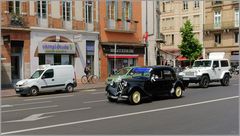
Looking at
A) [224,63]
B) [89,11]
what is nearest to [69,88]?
[224,63]

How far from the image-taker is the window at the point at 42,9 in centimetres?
3356

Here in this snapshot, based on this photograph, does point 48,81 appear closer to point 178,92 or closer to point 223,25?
point 178,92

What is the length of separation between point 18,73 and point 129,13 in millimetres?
14380

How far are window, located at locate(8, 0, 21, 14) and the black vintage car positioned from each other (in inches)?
613

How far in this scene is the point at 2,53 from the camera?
99.5 ft

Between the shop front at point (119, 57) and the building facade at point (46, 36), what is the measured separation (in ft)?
4.07

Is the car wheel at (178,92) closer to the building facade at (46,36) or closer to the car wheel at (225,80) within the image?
the car wheel at (225,80)

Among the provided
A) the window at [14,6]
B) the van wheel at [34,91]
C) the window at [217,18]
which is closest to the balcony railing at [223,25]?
the window at [217,18]

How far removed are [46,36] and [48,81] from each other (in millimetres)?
9278

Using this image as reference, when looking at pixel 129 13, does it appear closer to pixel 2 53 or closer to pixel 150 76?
pixel 2 53

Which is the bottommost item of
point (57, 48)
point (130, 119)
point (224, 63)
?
point (130, 119)

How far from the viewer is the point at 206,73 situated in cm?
2697

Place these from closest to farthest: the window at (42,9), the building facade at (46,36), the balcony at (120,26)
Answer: the building facade at (46,36), the window at (42,9), the balcony at (120,26)

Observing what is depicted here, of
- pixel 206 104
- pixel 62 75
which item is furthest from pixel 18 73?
pixel 206 104
